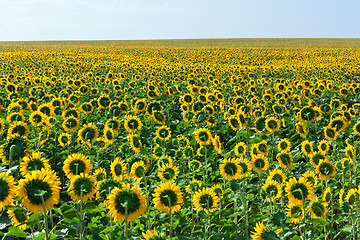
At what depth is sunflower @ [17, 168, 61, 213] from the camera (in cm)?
228

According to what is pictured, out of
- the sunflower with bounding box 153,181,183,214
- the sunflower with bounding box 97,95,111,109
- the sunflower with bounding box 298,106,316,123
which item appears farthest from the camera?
the sunflower with bounding box 97,95,111,109

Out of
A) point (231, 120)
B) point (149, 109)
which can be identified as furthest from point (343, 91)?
point (149, 109)

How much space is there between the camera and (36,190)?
2268 mm

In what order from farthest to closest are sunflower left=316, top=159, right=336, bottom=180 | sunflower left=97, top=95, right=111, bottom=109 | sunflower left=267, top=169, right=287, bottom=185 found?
sunflower left=97, top=95, right=111, bottom=109, sunflower left=316, top=159, right=336, bottom=180, sunflower left=267, top=169, right=287, bottom=185

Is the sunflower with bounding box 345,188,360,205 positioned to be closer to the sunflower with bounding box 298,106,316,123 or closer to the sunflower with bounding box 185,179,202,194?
the sunflower with bounding box 185,179,202,194

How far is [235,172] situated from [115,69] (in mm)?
16978

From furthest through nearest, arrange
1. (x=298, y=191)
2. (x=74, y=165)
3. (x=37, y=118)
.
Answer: (x=37, y=118) < (x=74, y=165) < (x=298, y=191)

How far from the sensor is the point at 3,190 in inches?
90.0

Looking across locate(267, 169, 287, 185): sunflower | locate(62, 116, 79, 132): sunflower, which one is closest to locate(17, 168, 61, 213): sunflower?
locate(267, 169, 287, 185): sunflower

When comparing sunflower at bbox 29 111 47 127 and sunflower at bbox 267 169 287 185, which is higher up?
sunflower at bbox 29 111 47 127

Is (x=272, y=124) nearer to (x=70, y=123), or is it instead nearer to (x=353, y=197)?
(x=353, y=197)

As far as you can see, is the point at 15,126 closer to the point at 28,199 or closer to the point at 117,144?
the point at 117,144

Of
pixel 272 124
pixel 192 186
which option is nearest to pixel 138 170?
pixel 192 186

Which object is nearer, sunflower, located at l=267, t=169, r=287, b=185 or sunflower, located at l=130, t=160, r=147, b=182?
sunflower, located at l=267, t=169, r=287, b=185
